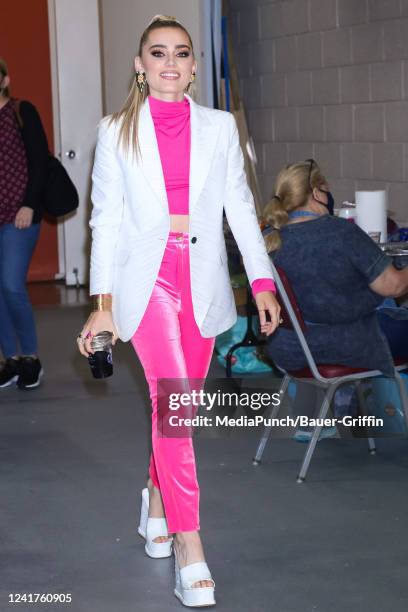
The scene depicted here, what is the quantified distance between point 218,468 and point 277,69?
3.69 m

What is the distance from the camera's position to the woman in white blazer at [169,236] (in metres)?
2.63

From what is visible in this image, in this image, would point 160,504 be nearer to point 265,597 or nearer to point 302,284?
point 265,597

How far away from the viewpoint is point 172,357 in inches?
105

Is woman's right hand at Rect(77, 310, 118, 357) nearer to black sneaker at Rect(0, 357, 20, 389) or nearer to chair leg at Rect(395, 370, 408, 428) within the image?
chair leg at Rect(395, 370, 408, 428)

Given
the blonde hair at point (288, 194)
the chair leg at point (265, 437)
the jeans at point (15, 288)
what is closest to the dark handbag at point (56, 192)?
the jeans at point (15, 288)

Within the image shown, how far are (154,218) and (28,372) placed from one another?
263 centimetres

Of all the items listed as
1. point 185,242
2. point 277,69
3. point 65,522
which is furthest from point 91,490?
point 277,69

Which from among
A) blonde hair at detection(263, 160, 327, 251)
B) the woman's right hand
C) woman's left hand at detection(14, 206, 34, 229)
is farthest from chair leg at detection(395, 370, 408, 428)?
woman's left hand at detection(14, 206, 34, 229)

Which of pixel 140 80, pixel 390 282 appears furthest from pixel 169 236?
pixel 390 282

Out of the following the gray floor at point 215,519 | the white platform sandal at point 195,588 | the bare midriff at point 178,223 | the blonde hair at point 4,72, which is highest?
the blonde hair at point 4,72

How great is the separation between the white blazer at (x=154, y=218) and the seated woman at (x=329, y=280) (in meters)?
0.87

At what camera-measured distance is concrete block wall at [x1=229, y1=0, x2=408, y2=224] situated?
576 cm

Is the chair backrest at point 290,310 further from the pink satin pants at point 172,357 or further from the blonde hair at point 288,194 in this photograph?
the pink satin pants at point 172,357

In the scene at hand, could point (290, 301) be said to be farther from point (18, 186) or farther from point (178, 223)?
point (18, 186)
